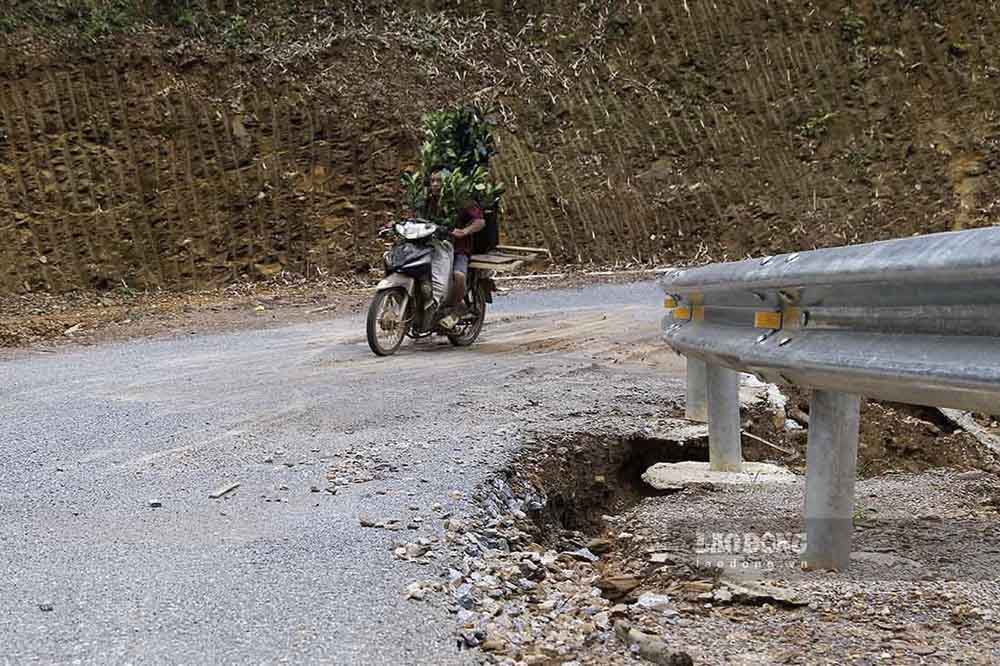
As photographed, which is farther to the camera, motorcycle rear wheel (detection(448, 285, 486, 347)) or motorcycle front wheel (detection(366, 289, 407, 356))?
motorcycle rear wheel (detection(448, 285, 486, 347))

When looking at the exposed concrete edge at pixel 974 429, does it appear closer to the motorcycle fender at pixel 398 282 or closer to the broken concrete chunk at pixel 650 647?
the broken concrete chunk at pixel 650 647

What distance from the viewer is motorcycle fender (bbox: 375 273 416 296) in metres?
9.33

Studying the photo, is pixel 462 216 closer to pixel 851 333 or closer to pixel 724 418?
pixel 724 418

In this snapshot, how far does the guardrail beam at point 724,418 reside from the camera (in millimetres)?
4727

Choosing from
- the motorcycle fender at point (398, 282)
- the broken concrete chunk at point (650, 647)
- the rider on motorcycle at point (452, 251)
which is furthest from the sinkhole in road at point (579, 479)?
the rider on motorcycle at point (452, 251)

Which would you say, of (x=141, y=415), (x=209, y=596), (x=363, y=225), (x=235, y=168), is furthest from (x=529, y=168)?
(x=209, y=596)

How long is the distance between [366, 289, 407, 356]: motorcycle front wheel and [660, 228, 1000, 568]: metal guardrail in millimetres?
5117

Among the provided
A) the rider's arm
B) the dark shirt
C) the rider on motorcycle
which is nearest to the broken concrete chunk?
the rider on motorcycle

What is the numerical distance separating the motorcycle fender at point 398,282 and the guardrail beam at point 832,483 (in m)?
6.36

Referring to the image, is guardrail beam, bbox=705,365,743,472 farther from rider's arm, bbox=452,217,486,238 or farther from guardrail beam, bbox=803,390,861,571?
rider's arm, bbox=452,217,486,238

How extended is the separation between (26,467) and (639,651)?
3.16m

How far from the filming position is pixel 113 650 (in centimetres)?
248

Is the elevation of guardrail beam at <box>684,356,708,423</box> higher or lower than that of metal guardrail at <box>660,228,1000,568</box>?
lower

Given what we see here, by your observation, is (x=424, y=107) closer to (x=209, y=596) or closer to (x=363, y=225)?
(x=363, y=225)
